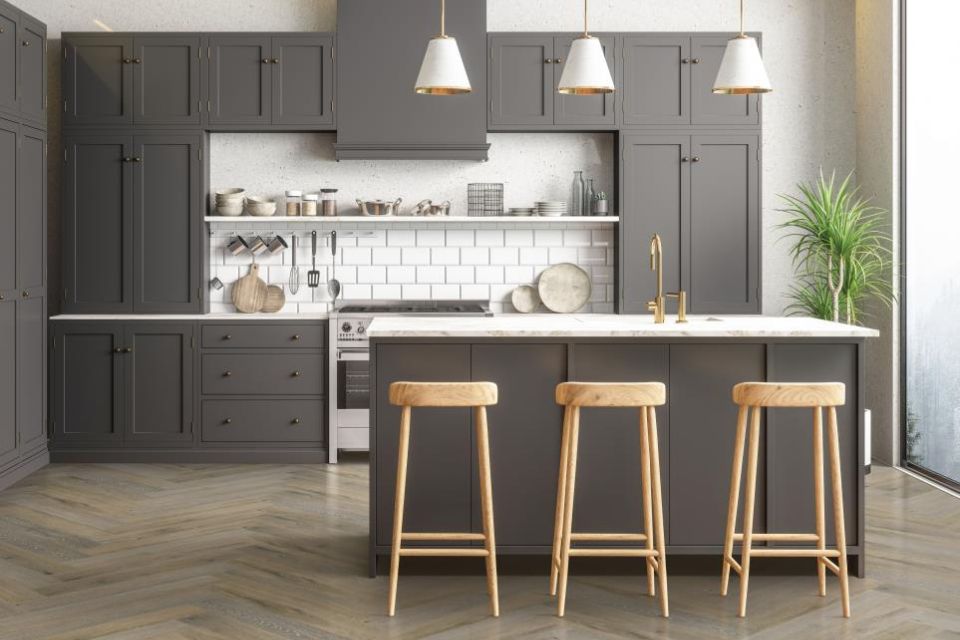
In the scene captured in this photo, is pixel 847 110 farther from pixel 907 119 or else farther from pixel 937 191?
pixel 937 191

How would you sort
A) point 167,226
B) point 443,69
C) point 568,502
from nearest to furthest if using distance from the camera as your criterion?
point 568,502 < point 443,69 < point 167,226

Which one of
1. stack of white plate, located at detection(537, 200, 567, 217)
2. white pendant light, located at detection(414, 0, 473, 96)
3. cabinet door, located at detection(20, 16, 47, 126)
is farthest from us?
stack of white plate, located at detection(537, 200, 567, 217)

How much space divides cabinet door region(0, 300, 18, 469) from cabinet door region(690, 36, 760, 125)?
4272 millimetres

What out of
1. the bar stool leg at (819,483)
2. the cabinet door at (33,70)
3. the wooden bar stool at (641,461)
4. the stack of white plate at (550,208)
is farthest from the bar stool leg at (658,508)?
the cabinet door at (33,70)

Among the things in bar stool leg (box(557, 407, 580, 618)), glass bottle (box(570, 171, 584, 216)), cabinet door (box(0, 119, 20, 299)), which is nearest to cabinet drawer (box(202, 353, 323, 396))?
cabinet door (box(0, 119, 20, 299))

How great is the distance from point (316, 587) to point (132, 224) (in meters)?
3.37

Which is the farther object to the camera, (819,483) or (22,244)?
(22,244)

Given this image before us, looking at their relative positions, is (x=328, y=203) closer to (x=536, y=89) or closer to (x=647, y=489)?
(x=536, y=89)

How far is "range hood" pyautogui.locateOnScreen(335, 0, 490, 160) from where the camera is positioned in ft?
20.9

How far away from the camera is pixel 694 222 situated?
6.48 metres

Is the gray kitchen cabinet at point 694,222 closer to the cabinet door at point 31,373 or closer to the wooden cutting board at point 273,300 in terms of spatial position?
the wooden cutting board at point 273,300

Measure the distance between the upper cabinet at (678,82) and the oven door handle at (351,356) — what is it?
7.49 feet

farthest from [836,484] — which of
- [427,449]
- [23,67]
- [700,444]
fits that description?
[23,67]

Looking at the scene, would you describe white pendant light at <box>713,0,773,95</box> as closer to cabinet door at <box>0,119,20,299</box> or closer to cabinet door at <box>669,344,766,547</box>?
cabinet door at <box>669,344,766,547</box>
